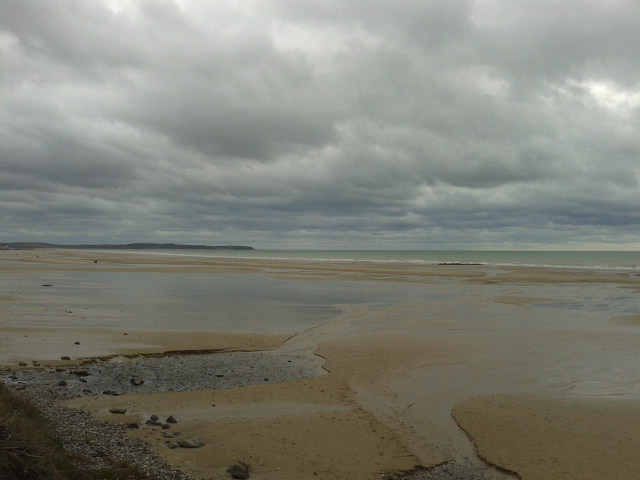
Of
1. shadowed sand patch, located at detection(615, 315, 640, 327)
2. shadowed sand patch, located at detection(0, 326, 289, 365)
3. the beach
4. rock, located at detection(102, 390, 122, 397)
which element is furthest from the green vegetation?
shadowed sand patch, located at detection(615, 315, 640, 327)

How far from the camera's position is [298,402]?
1134 centimetres

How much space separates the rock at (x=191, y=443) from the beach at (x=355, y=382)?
127 millimetres

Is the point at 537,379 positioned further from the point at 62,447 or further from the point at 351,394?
the point at 62,447

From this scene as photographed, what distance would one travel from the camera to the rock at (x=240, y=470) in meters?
7.35

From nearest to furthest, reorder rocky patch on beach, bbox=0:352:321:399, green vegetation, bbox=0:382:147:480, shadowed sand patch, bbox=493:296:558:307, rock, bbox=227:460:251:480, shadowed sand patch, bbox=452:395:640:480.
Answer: green vegetation, bbox=0:382:147:480 → rock, bbox=227:460:251:480 → shadowed sand patch, bbox=452:395:640:480 → rocky patch on beach, bbox=0:352:321:399 → shadowed sand patch, bbox=493:296:558:307

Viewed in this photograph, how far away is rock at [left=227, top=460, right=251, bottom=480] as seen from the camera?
7.35 meters

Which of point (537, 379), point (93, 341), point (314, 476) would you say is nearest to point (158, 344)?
point (93, 341)

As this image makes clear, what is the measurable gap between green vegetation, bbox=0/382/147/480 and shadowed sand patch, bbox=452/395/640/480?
6397mm

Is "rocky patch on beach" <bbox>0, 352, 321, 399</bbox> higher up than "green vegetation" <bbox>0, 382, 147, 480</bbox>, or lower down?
lower down

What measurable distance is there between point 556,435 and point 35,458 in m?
9.21

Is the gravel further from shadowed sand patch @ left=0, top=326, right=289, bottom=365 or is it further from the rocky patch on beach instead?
shadowed sand patch @ left=0, top=326, right=289, bottom=365

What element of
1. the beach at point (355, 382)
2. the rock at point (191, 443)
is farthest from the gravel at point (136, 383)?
the rock at point (191, 443)

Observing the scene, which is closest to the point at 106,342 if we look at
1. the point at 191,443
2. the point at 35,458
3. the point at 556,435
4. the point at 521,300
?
the point at 191,443

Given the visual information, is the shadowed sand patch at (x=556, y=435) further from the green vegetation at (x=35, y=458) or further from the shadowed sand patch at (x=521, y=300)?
the shadowed sand patch at (x=521, y=300)
